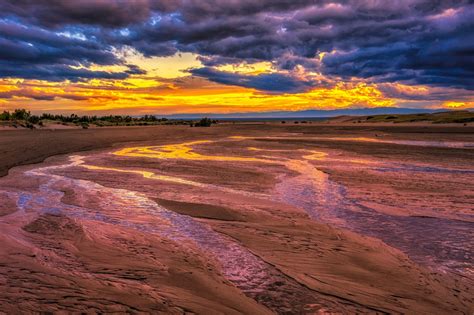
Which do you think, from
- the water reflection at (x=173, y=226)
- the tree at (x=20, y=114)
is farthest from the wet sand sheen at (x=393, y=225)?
the tree at (x=20, y=114)

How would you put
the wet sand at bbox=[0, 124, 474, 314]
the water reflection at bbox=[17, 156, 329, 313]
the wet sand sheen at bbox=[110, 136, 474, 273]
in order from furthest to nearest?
the wet sand sheen at bbox=[110, 136, 474, 273] → the water reflection at bbox=[17, 156, 329, 313] → the wet sand at bbox=[0, 124, 474, 314]

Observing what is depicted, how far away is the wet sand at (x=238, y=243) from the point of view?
16.5 ft

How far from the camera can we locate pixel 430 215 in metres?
9.38

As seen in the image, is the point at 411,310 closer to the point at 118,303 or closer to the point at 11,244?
the point at 118,303

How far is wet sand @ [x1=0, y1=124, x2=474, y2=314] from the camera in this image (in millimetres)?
5043

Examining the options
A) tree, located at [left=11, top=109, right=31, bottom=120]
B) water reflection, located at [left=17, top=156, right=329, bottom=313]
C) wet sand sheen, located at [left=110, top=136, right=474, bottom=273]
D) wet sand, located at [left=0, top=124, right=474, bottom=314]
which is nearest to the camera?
wet sand, located at [left=0, top=124, right=474, bottom=314]

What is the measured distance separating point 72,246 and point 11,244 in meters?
1.07

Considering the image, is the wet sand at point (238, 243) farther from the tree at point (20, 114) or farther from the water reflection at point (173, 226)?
the tree at point (20, 114)

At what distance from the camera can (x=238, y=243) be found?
7.42m

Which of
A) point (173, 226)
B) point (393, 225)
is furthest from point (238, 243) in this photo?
point (393, 225)

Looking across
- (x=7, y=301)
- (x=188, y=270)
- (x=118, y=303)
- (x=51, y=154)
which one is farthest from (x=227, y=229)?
(x=51, y=154)

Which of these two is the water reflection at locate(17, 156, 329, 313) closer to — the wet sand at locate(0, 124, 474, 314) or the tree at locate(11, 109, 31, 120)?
the wet sand at locate(0, 124, 474, 314)

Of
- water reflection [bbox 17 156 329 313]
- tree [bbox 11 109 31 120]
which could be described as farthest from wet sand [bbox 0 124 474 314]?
tree [bbox 11 109 31 120]

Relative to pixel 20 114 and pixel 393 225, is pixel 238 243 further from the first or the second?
pixel 20 114
